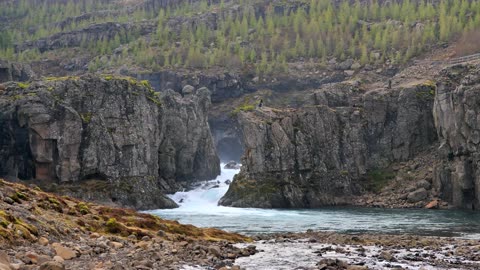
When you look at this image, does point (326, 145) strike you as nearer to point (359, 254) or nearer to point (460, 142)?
point (460, 142)

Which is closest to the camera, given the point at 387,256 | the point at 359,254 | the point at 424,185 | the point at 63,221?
the point at 63,221

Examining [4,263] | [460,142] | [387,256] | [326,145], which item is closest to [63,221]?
[4,263]

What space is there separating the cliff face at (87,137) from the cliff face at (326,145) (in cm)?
2350

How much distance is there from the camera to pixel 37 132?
13762 centimetres

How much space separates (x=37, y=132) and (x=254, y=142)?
5351 centimetres

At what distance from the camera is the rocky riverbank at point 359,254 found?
47328 millimetres

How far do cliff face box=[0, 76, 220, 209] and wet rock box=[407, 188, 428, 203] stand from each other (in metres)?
56.0

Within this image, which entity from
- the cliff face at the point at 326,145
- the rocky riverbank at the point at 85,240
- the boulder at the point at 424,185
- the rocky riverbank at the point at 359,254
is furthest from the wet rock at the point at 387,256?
the boulder at the point at 424,185

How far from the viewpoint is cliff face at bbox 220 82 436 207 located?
15388 cm

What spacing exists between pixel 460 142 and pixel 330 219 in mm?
41147

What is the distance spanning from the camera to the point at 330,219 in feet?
379

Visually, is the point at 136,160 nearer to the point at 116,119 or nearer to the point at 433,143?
the point at 116,119

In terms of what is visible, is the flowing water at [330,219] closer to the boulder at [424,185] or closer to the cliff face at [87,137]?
the cliff face at [87,137]

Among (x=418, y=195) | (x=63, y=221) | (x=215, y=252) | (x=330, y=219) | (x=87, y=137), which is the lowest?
(x=215, y=252)
